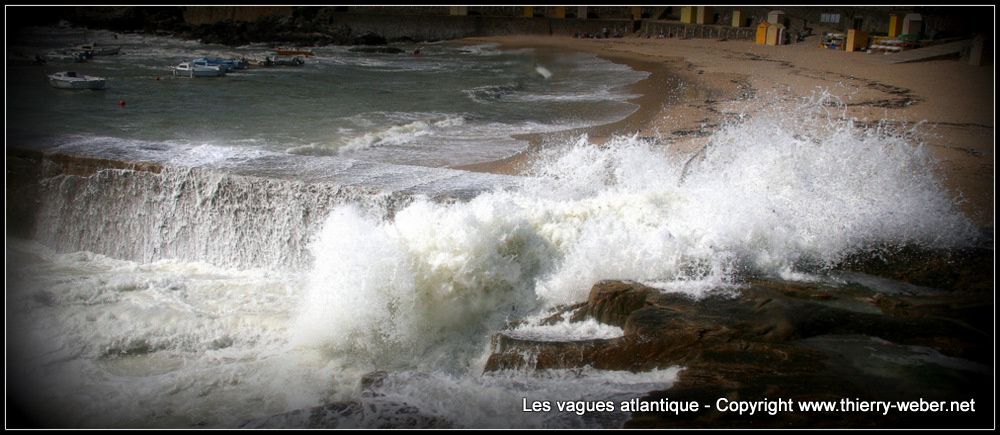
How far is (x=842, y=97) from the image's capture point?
1340 centimetres

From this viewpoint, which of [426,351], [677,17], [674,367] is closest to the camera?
[674,367]

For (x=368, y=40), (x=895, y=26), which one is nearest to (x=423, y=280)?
(x=895, y=26)

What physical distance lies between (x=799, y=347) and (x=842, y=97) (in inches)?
410

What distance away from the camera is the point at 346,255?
608cm

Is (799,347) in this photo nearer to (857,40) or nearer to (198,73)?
(198,73)

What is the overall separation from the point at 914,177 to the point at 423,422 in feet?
18.0

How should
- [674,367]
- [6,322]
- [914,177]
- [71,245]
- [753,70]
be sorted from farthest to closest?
[753,70], [71,245], [914,177], [6,322], [674,367]

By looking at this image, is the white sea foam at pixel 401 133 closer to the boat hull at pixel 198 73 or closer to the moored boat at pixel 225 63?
the boat hull at pixel 198 73

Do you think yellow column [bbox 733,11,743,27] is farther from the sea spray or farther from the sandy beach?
the sea spray

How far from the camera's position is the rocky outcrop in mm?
3943

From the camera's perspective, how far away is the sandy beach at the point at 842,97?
8688mm

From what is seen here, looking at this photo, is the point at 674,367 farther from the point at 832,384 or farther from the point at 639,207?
the point at 639,207

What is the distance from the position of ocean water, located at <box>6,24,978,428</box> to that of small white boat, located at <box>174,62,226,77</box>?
13762 millimetres

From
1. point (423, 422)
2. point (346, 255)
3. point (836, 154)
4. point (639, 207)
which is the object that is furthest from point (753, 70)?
point (423, 422)
